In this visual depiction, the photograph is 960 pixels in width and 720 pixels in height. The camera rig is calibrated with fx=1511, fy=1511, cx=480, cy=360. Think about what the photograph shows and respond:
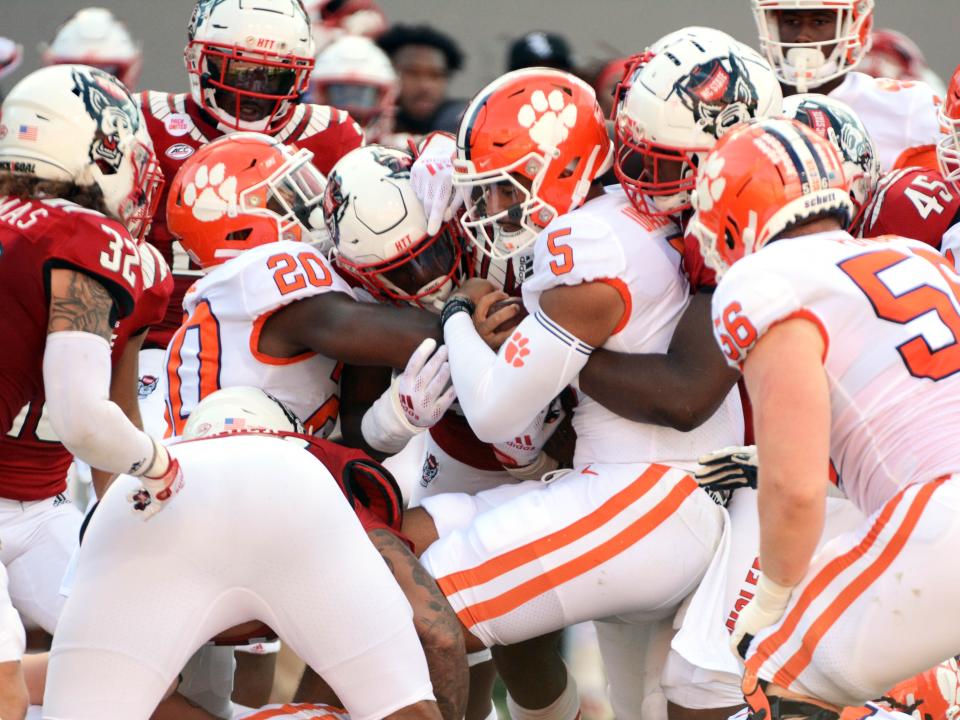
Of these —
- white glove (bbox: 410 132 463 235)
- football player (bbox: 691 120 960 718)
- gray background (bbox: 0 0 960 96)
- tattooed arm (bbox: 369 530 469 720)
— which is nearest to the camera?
A: football player (bbox: 691 120 960 718)

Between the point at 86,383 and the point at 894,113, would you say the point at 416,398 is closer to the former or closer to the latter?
the point at 86,383

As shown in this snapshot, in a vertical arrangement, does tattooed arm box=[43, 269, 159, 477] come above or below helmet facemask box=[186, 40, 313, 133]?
above

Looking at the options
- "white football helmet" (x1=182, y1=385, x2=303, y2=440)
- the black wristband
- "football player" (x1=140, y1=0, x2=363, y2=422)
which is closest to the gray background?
"football player" (x1=140, y1=0, x2=363, y2=422)

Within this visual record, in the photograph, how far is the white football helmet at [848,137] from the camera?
3791 mm

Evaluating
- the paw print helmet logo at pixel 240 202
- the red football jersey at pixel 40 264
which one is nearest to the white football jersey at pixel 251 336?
the paw print helmet logo at pixel 240 202

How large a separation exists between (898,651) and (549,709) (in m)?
1.70

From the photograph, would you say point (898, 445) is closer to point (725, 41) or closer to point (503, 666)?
point (725, 41)

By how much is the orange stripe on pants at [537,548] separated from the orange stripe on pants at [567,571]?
0.11ft

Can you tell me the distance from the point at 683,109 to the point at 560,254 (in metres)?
0.47

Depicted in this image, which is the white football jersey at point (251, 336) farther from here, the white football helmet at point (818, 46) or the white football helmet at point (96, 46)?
the white football helmet at point (96, 46)

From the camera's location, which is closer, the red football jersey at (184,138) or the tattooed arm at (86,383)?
the tattooed arm at (86,383)

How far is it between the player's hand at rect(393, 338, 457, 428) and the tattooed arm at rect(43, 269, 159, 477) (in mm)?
783

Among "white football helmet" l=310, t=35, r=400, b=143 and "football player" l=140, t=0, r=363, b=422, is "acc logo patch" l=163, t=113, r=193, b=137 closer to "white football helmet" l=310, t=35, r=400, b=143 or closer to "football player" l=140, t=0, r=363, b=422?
"football player" l=140, t=0, r=363, b=422

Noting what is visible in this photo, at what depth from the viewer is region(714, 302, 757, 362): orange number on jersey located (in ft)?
9.24
